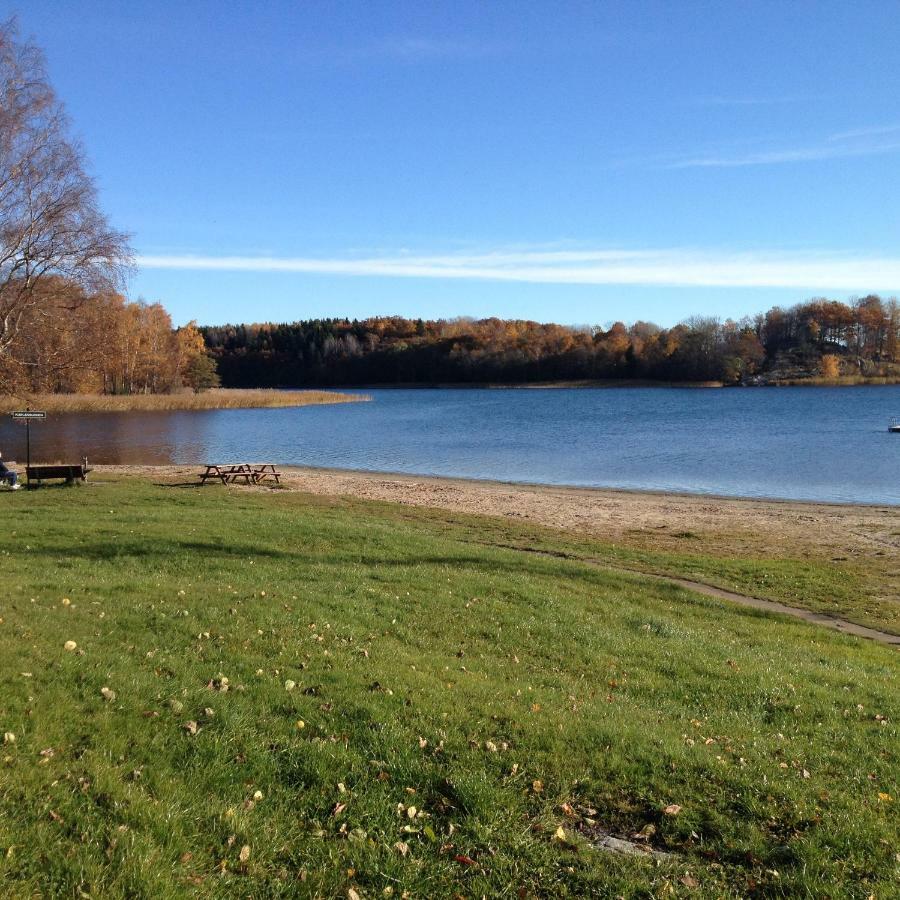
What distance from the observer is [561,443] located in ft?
163

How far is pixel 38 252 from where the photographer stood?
2364 cm

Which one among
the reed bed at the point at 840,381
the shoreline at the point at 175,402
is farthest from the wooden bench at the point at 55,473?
the reed bed at the point at 840,381

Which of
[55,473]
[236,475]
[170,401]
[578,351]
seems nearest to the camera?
[55,473]

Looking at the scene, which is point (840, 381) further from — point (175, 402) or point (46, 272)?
point (46, 272)

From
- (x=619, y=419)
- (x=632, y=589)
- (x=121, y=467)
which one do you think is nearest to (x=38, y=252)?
(x=121, y=467)

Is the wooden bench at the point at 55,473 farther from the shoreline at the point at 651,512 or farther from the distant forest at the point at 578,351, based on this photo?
the distant forest at the point at 578,351

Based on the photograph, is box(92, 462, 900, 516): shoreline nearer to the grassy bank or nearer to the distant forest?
the grassy bank

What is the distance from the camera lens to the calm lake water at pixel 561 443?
33969mm

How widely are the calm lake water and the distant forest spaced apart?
53911 mm

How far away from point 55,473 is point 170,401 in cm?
6411

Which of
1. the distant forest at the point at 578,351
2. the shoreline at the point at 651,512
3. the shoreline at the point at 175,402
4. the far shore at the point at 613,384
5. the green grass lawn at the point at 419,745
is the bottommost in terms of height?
the shoreline at the point at 651,512

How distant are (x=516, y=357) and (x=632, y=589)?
487 feet

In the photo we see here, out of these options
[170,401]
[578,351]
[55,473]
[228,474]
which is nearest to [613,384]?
[578,351]

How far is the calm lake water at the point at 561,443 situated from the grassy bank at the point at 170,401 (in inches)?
113
